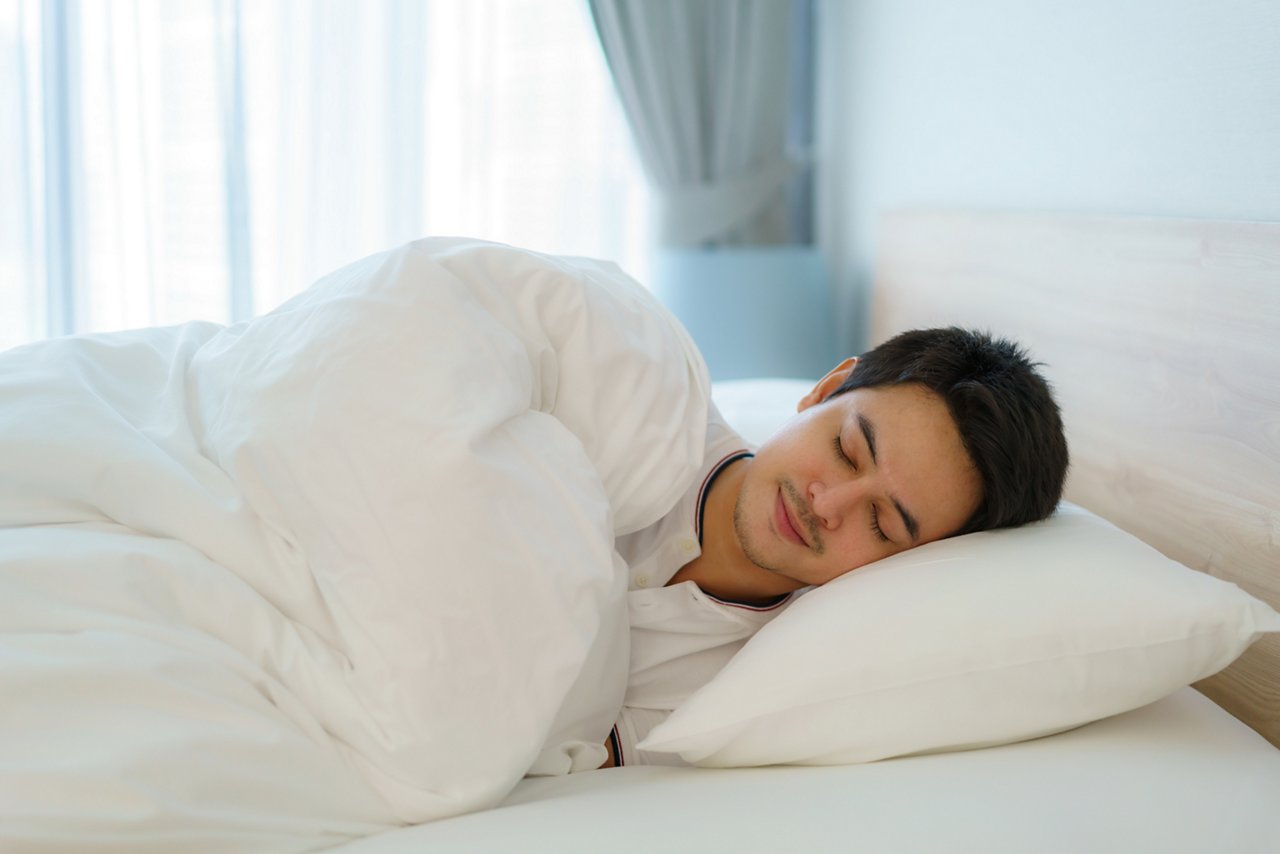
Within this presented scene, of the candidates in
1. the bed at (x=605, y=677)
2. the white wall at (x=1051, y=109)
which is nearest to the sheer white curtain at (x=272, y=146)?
the white wall at (x=1051, y=109)

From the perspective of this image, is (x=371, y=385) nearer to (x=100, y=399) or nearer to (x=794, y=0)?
(x=100, y=399)

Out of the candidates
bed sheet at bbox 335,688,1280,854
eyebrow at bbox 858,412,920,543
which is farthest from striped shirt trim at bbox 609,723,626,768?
eyebrow at bbox 858,412,920,543

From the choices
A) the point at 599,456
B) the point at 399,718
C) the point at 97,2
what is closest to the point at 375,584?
the point at 399,718

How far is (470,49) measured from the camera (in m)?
2.75

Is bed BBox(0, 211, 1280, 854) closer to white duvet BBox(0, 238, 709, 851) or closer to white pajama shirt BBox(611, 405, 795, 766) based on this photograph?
white duvet BBox(0, 238, 709, 851)

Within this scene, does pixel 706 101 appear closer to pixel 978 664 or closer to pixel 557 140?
A: pixel 557 140

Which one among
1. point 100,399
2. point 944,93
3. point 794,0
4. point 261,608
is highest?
point 794,0

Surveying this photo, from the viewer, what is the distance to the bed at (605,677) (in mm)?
846

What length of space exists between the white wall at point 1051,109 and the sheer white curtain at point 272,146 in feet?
2.26

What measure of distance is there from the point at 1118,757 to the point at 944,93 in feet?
5.34

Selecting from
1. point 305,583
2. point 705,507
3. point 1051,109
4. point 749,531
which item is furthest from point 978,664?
point 1051,109

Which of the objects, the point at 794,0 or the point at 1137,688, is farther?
the point at 794,0

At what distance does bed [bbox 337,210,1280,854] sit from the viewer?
859mm

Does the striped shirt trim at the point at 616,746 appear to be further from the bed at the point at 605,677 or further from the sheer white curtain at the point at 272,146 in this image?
the sheer white curtain at the point at 272,146
